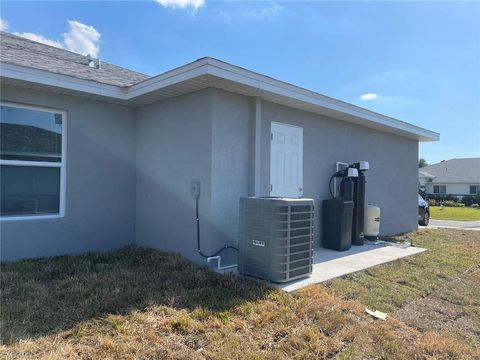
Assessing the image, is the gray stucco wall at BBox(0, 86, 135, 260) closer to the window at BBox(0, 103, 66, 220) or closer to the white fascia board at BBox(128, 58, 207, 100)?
the window at BBox(0, 103, 66, 220)

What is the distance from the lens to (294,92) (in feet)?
20.9

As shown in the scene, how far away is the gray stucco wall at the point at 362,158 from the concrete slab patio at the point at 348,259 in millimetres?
886

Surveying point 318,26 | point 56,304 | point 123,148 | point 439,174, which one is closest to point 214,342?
point 56,304

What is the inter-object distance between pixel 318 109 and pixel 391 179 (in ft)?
14.1

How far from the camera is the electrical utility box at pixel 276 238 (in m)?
4.67

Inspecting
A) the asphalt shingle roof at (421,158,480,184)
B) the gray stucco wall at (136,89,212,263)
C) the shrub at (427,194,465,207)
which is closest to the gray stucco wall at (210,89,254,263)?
the gray stucco wall at (136,89,212,263)

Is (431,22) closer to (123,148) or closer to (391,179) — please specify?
(391,179)

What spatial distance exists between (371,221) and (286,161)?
118 inches

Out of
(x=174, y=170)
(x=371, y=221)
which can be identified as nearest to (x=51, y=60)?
(x=174, y=170)

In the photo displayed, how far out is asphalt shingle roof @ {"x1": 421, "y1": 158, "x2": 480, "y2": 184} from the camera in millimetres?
40719

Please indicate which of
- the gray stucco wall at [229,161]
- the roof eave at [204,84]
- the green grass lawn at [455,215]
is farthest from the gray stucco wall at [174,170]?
the green grass lawn at [455,215]

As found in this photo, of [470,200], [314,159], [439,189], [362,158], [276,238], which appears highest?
[362,158]

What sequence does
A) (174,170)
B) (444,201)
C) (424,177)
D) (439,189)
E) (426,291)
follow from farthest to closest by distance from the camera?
(424,177), (439,189), (444,201), (174,170), (426,291)

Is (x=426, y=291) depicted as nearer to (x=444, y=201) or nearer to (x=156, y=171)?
(x=156, y=171)
